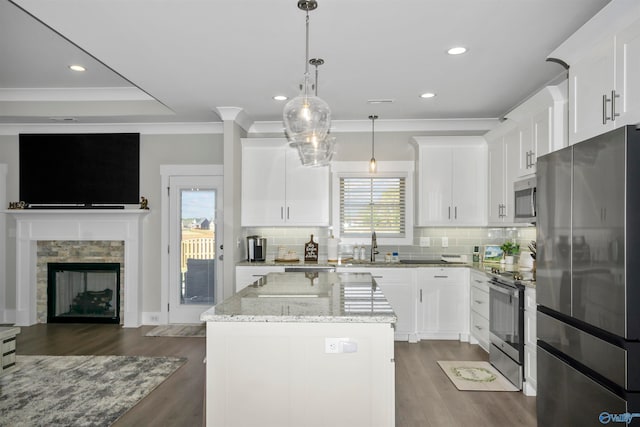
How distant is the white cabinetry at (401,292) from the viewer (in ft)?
16.9

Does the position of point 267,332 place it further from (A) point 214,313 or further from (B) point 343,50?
(B) point 343,50

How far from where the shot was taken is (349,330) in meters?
2.27

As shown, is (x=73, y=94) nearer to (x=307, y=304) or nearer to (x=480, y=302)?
(x=307, y=304)

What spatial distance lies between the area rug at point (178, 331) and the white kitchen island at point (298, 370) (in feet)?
10.0

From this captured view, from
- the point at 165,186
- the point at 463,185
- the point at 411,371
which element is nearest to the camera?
the point at 411,371

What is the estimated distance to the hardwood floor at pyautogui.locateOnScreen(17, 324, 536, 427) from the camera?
10.3 ft

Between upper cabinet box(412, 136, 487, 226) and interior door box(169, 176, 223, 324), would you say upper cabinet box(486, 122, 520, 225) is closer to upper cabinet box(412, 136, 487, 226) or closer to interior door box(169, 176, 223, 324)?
upper cabinet box(412, 136, 487, 226)

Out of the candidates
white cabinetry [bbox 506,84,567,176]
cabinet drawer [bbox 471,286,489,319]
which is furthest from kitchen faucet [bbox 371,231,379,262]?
white cabinetry [bbox 506,84,567,176]

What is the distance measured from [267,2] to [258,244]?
131 inches

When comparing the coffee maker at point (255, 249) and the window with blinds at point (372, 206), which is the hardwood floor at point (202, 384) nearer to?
the coffee maker at point (255, 249)

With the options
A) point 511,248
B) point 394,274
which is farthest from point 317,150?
point 511,248

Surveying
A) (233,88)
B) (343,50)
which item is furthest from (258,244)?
(343,50)

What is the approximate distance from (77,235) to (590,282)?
5896mm

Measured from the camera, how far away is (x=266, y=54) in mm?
3449
